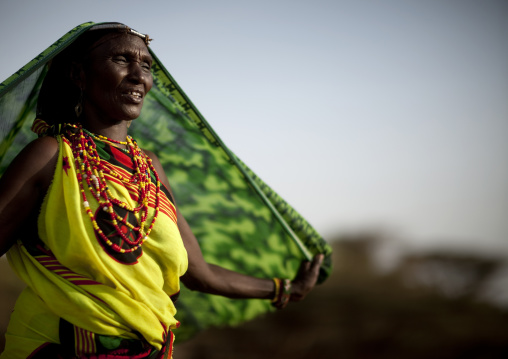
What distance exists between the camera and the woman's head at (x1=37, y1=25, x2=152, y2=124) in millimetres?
1979

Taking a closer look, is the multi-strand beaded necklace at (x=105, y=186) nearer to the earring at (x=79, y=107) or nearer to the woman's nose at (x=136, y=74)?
the earring at (x=79, y=107)

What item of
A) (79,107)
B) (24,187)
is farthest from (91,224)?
(79,107)

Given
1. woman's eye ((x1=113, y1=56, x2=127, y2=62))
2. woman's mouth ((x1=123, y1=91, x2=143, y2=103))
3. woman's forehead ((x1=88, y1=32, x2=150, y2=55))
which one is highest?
woman's forehead ((x1=88, y1=32, x2=150, y2=55))

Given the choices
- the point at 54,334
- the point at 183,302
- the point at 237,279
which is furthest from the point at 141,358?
the point at 183,302

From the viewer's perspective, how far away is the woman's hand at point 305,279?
258 cm

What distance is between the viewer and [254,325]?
31.5 ft

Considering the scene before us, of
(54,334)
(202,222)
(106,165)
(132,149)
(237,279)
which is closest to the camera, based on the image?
(54,334)

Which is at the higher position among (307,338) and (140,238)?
(140,238)

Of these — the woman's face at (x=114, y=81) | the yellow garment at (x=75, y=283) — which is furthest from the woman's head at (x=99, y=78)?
the yellow garment at (x=75, y=283)

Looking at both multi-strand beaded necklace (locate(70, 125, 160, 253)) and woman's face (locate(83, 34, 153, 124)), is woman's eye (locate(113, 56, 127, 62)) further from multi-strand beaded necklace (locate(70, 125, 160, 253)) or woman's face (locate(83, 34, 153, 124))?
multi-strand beaded necklace (locate(70, 125, 160, 253))

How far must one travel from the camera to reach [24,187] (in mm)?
1686

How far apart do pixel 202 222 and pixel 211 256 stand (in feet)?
0.63

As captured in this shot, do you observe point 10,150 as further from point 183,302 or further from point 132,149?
point 183,302

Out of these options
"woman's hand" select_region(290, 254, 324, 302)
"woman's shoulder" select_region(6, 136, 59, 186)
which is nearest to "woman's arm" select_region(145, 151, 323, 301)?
"woman's hand" select_region(290, 254, 324, 302)
